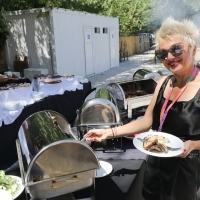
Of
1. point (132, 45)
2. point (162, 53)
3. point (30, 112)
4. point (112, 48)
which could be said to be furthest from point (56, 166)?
point (132, 45)

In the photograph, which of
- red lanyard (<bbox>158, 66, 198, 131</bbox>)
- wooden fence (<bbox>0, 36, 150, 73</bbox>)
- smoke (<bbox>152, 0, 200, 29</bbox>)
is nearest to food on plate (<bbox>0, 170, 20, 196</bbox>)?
red lanyard (<bbox>158, 66, 198, 131</bbox>)

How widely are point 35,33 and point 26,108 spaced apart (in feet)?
16.9

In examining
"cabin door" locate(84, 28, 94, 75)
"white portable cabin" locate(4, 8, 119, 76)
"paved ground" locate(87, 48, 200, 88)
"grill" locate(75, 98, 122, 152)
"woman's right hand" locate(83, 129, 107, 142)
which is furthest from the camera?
"cabin door" locate(84, 28, 94, 75)

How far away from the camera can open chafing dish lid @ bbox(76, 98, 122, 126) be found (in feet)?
5.77

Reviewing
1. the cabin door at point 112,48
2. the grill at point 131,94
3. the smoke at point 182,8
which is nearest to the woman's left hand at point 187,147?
the grill at point 131,94

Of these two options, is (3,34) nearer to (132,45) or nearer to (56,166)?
(56,166)

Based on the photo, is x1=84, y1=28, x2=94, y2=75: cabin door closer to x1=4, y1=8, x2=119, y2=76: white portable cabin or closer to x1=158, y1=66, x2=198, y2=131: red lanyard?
x1=4, y1=8, x2=119, y2=76: white portable cabin

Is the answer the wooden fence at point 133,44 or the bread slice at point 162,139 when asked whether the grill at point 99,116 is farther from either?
the wooden fence at point 133,44

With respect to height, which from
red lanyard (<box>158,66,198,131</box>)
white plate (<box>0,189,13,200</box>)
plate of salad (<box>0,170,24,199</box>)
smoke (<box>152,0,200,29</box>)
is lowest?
plate of salad (<box>0,170,24,199</box>)

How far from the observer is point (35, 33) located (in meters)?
7.38

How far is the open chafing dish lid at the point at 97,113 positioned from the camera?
1.76m

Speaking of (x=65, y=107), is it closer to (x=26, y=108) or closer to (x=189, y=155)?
(x=26, y=108)

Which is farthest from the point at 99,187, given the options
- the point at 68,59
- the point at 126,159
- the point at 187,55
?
the point at 68,59

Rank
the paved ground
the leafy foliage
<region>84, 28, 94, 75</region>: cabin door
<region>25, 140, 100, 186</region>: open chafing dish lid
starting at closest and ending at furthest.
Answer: <region>25, 140, 100, 186</region>: open chafing dish lid, the leafy foliage, the paved ground, <region>84, 28, 94, 75</region>: cabin door
